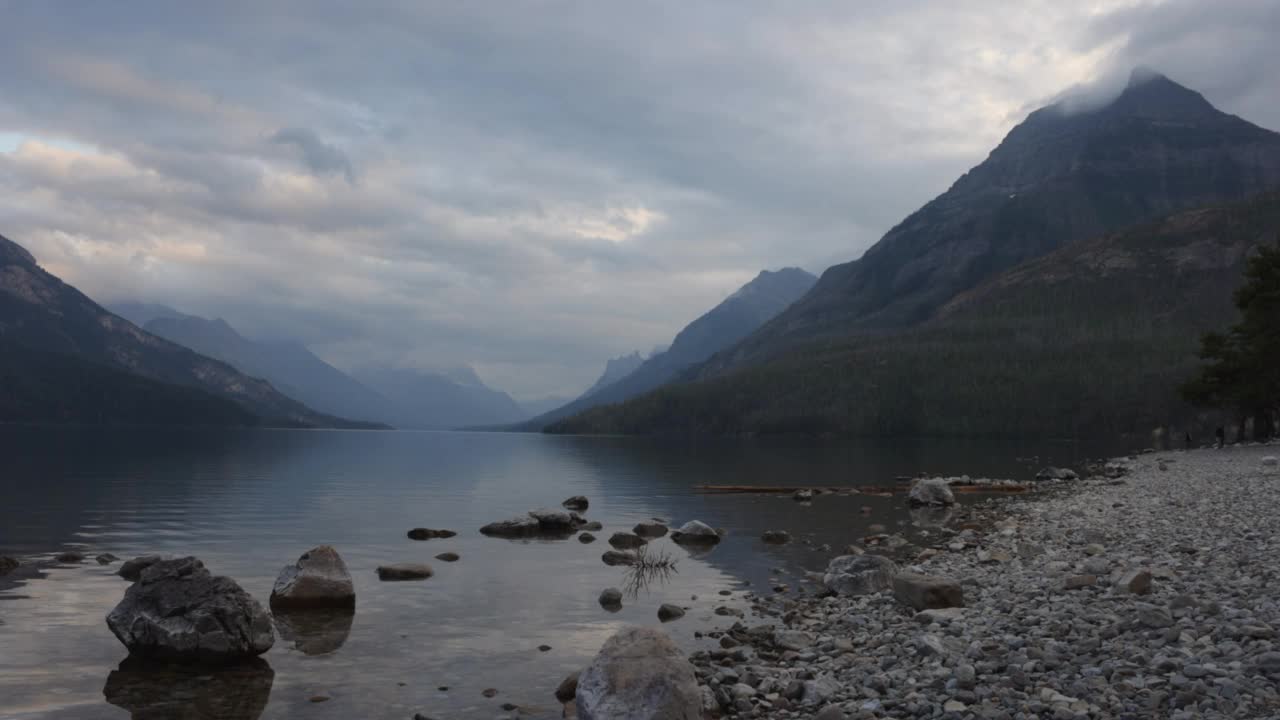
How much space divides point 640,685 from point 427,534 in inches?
1195

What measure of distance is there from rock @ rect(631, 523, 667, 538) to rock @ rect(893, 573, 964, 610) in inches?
883

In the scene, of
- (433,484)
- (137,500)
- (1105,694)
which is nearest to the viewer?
(1105,694)

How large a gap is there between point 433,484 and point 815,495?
131 feet

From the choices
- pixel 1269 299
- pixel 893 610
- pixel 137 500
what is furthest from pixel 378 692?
pixel 1269 299

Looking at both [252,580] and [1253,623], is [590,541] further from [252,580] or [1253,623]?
[1253,623]

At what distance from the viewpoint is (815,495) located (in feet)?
211

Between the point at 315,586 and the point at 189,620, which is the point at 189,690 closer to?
the point at 189,620

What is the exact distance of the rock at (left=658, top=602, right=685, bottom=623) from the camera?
23312 mm

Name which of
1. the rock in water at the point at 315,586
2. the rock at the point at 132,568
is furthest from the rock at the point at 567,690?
the rock at the point at 132,568

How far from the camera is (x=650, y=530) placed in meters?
43.2

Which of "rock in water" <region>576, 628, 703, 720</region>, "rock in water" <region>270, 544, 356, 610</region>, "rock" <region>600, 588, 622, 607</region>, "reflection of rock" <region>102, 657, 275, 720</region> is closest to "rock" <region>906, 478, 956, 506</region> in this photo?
"rock" <region>600, 588, 622, 607</region>

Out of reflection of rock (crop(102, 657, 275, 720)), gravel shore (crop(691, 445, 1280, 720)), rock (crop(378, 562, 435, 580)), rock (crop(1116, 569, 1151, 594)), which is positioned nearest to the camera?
gravel shore (crop(691, 445, 1280, 720))

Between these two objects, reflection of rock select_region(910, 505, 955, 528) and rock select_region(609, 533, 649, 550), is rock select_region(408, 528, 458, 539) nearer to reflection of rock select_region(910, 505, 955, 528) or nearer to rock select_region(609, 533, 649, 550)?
rock select_region(609, 533, 649, 550)

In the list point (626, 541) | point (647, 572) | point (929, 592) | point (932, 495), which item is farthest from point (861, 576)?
point (932, 495)
